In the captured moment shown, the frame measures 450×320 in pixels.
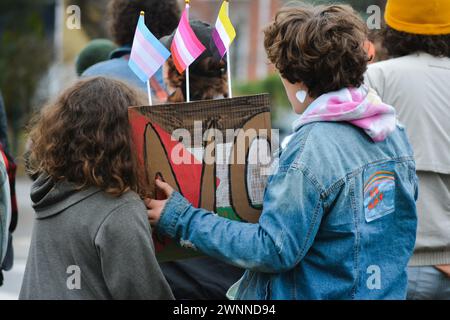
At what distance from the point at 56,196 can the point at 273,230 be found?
28.8 inches

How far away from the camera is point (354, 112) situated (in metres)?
2.44

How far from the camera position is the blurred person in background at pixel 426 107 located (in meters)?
3.09

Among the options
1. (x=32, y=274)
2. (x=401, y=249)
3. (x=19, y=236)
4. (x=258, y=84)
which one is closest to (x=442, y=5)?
(x=401, y=249)

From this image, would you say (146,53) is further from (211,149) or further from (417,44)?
(417,44)

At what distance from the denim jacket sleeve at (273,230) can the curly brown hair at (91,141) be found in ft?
0.85

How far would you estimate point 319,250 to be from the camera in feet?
7.88

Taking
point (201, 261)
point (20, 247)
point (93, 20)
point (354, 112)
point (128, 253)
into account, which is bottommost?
point (20, 247)

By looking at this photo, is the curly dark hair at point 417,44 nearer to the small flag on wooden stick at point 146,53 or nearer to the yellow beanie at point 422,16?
the yellow beanie at point 422,16

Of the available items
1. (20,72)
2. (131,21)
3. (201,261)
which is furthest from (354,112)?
(20,72)

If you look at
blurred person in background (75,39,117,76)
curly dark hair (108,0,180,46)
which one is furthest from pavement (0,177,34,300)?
curly dark hair (108,0,180,46)

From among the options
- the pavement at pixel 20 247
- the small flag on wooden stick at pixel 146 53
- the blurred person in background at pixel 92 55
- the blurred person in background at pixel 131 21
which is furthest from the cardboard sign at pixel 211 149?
the pavement at pixel 20 247

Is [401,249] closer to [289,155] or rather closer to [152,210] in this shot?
[289,155]

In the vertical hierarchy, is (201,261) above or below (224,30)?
below

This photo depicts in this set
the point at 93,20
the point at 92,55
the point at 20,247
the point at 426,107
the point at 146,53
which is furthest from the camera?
the point at 93,20
